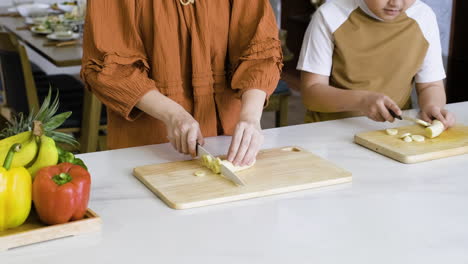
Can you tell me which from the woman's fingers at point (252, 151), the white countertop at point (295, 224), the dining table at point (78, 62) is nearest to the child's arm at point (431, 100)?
the white countertop at point (295, 224)

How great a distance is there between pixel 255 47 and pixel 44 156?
663 millimetres

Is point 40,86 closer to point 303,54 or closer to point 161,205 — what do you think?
point 303,54

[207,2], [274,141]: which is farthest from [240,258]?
[207,2]

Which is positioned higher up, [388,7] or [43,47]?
[388,7]

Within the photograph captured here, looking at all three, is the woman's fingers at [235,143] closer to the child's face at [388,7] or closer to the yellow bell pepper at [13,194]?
the yellow bell pepper at [13,194]

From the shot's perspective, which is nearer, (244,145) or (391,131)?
(244,145)

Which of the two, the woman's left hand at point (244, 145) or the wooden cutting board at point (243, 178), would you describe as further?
the woman's left hand at point (244, 145)

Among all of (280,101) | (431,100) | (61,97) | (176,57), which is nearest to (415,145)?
(431,100)

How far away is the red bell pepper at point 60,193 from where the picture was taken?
3.69 ft

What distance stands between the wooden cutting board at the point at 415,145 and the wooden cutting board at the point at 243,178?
0.19m

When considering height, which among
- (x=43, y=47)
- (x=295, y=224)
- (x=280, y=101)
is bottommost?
(x=280, y=101)

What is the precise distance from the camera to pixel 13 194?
3.63ft

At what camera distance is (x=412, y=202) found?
52.8 inches

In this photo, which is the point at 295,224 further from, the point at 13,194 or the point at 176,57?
the point at 176,57
